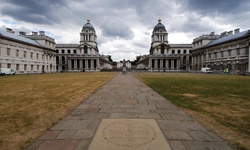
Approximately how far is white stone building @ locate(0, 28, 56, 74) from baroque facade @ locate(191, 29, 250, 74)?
66.4 m

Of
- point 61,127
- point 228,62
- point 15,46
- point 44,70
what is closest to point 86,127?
point 61,127

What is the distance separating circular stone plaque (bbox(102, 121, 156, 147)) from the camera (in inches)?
125

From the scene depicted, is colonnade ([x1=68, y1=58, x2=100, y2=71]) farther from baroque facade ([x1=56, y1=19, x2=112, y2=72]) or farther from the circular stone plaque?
the circular stone plaque

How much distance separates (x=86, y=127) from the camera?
4078 mm

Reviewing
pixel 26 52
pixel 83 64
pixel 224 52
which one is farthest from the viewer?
pixel 83 64

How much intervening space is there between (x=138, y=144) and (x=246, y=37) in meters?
55.8

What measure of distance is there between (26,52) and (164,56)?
63.9 m

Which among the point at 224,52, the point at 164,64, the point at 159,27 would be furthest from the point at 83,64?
the point at 224,52

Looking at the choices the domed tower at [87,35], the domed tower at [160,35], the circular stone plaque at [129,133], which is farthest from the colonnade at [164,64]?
the circular stone plaque at [129,133]

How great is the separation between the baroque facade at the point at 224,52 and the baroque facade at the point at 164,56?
11.3 m

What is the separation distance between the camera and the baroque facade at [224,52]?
148ft

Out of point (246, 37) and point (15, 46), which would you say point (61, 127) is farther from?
point (246, 37)

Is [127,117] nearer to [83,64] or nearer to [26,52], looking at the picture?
[26,52]

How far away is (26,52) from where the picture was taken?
167 feet
